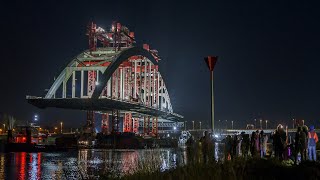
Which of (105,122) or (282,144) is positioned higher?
(105,122)

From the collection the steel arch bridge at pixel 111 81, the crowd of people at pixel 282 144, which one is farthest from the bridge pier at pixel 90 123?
the crowd of people at pixel 282 144

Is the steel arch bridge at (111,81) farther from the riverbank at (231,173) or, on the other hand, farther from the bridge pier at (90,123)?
the riverbank at (231,173)

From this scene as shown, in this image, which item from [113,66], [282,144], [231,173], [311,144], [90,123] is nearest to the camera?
[231,173]

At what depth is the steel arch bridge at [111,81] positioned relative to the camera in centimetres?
10312

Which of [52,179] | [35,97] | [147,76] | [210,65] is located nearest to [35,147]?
[52,179]

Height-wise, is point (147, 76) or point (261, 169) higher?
point (147, 76)

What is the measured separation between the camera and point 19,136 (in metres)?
59.8

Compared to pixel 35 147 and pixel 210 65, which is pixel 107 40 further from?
pixel 210 65

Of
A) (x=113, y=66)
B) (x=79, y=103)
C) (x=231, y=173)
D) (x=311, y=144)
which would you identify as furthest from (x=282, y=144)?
(x=113, y=66)

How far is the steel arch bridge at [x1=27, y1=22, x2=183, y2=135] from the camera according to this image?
10312cm

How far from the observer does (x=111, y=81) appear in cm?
11906

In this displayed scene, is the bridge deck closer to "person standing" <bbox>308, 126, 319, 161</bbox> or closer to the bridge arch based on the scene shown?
the bridge arch

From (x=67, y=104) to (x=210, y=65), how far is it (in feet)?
291

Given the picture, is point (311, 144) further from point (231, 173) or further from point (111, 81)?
point (111, 81)
